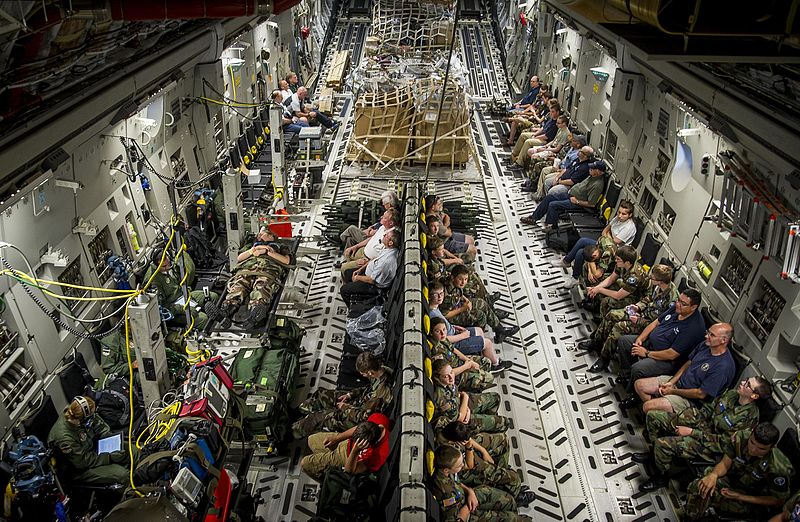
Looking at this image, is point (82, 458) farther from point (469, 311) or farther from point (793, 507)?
point (793, 507)

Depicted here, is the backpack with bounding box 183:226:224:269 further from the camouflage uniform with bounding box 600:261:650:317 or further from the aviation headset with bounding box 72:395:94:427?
the camouflage uniform with bounding box 600:261:650:317

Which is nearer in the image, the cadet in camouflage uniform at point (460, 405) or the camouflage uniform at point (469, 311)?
the cadet in camouflage uniform at point (460, 405)

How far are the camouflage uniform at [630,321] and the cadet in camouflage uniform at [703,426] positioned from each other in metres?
1.12

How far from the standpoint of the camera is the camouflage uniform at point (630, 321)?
6.07 m

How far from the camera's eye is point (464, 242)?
7.52m

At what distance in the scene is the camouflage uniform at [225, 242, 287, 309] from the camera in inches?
249

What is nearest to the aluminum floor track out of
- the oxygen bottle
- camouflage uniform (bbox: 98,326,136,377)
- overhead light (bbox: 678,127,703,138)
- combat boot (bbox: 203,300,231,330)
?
combat boot (bbox: 203,300,231,330)

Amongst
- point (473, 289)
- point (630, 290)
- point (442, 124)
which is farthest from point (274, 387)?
point (442, 124)

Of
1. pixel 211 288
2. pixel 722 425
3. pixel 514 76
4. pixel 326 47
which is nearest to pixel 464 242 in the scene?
pixel 211 288

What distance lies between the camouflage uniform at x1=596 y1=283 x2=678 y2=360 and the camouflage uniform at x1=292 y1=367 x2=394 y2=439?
8.48 ft

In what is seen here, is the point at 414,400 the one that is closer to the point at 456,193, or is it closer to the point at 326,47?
the point at 456,193

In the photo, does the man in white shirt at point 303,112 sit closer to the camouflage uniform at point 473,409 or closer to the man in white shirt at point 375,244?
the man in white shirt at point 375,244

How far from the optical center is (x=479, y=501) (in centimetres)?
431

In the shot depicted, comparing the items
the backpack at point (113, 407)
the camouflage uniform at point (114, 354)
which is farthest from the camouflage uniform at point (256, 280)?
the backpack at point (113, 407)
